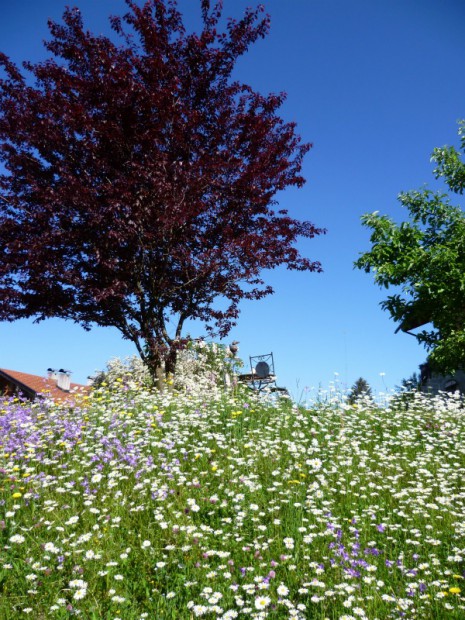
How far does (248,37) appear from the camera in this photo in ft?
45.8

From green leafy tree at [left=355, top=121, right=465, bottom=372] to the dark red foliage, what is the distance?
13.0 ft

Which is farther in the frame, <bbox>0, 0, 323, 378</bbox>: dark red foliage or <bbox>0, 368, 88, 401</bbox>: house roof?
<bbox>0, 368, 88, 401</bbox>: house roof

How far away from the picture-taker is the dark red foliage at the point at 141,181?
11789 millimetres

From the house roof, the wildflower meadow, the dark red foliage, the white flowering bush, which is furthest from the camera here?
the house roof

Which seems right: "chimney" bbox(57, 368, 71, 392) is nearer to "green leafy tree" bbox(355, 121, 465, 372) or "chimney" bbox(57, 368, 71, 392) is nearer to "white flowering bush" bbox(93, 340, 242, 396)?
"white flowering bush" bbox(93, 340, 242, 396)

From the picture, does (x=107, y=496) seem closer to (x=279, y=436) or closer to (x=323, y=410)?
(x=279, y=436)

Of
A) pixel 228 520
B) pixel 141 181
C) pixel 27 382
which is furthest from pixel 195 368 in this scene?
pixel 27 382

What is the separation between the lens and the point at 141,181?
1195 cm

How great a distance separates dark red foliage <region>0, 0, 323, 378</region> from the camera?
11.8m

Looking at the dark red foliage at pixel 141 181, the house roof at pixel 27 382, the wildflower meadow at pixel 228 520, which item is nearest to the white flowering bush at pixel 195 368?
the dark red foliage at pixel 141 181

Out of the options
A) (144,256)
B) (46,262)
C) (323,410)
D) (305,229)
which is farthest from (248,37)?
(323,410)

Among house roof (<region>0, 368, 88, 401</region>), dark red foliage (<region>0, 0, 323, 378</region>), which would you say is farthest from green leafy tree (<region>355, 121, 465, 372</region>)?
house roof (<region>0, 368, 88, 401</region>)

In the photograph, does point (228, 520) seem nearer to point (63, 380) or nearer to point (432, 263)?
point (432, 263)

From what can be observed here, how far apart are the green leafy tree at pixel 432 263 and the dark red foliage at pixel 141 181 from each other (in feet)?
13.0
